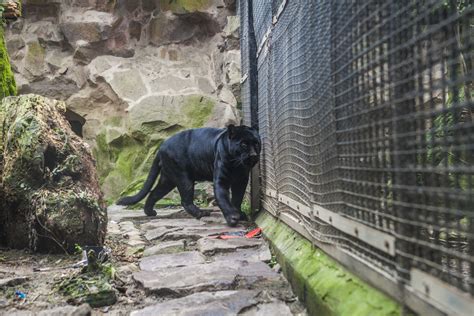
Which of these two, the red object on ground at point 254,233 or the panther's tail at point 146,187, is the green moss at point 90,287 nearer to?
the red object on ground at point 254,233

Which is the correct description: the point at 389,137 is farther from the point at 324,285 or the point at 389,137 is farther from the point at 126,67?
the point at 126,67

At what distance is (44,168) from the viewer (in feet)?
12.6

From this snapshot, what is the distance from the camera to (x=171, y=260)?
3625 millimetres

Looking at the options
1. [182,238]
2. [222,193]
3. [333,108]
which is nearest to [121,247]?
[182,238]

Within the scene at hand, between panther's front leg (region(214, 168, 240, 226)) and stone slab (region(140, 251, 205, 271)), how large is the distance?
1375 mm

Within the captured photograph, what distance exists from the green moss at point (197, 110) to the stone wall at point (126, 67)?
2cm

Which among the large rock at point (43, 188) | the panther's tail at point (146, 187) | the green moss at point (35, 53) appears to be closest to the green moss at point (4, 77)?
the large rock at point (43, 188)

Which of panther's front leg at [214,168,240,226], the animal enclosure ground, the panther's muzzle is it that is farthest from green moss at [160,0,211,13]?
the animal enclosure ground

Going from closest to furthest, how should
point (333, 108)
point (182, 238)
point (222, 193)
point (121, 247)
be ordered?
1. point (333, 108)
2. point (121, 247)
3. point (182, 238)
4. point (222, 193)

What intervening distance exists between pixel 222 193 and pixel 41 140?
211cm

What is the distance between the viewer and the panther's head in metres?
5.15

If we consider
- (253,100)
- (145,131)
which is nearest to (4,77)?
(253,100)

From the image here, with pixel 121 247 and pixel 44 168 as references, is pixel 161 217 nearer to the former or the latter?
pixel 121 247

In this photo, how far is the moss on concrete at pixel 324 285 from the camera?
69.0 inches
